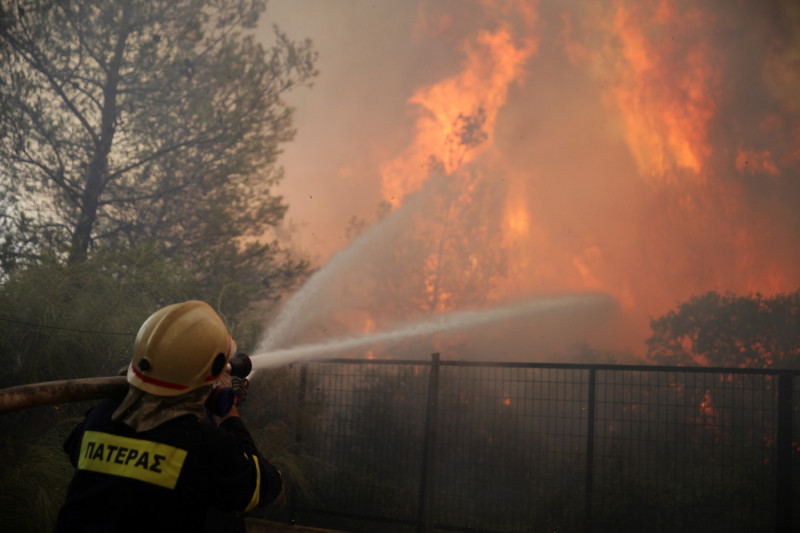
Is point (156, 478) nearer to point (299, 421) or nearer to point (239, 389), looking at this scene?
point (239, 389)

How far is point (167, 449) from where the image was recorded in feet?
7.12

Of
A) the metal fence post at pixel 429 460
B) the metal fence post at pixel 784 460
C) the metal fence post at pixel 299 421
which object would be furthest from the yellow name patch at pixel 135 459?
the metal fence post at pixel 784 460

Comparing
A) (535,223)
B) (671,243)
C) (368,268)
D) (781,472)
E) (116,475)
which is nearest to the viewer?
(116,475)

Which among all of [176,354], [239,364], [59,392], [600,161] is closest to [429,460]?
[239,364]

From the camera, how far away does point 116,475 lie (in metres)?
2.14

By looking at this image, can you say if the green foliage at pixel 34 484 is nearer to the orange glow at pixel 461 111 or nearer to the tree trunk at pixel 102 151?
the tree trunk at pixel 102 151

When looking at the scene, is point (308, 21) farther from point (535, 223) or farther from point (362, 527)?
point (362, 527)

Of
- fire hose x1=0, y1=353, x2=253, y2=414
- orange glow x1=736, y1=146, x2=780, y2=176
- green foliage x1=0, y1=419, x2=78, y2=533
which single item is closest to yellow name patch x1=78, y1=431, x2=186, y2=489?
fire hose x1=0, y1=353, x2=253, y2=414

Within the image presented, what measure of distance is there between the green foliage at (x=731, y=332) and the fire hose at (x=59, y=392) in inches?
456

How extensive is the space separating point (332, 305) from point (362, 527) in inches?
269

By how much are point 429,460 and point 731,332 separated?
757cm

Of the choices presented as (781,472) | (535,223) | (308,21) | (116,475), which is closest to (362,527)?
(781,472)

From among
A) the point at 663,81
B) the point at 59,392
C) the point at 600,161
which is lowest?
the point at 59,392

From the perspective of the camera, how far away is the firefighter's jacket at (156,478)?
83.6 inches
